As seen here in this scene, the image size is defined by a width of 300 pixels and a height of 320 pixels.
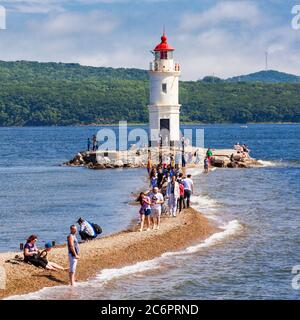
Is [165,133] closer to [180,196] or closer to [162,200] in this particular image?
[180,196]

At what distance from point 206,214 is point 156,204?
6.53 m

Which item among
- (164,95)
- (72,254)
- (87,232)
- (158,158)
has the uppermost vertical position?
(164,95)

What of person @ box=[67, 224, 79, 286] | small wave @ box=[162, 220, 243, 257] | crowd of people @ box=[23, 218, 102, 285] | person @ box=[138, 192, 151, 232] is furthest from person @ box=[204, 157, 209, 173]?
person @ box=[67, 224, 79, 286]

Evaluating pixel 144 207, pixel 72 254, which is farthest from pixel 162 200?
pixel 72 254

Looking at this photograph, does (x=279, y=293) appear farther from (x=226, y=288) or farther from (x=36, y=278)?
(x=36, y=278)

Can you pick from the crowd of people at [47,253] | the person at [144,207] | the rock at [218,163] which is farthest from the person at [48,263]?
the rock at [218,163]

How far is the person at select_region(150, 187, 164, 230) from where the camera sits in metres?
30.1

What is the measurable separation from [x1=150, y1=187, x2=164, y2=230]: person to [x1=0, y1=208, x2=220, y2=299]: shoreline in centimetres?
44

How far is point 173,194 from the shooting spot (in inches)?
1287

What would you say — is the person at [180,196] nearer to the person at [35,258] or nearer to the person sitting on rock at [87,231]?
the person sitting on rock at [87,231]

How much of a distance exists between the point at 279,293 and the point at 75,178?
3573 cm
